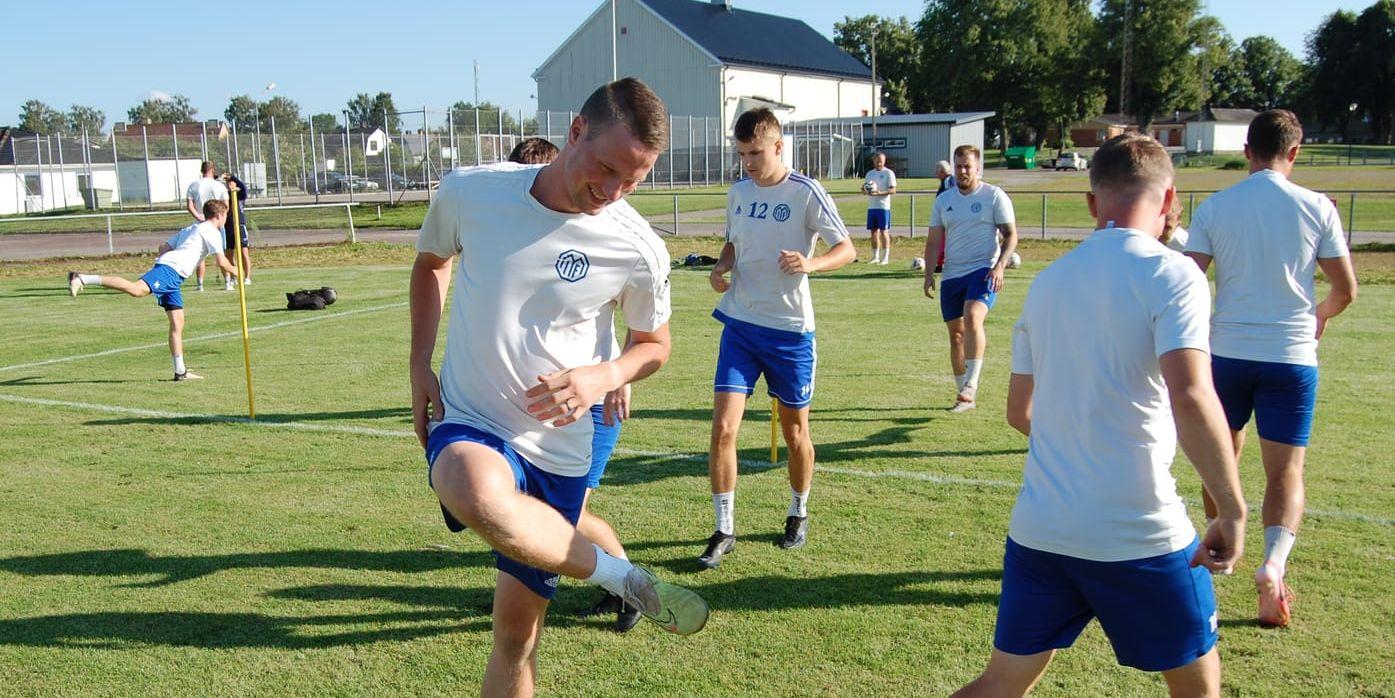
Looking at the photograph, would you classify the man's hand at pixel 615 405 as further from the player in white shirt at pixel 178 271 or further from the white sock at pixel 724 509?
the player in white shirt at pixel 178 271

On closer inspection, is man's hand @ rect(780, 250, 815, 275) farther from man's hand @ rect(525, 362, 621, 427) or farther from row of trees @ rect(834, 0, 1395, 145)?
row of trees @ rect(834, 0, 1395, 145)

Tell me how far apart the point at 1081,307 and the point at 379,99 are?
165 m

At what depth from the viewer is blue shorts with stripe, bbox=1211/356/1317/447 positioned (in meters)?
4.82

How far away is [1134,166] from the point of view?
298 centimetres

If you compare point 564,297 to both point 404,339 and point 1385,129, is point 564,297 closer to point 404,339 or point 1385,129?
point 404,339

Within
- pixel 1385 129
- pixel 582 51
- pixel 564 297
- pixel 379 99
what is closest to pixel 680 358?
pixel 564 297

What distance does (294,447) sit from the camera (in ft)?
27.2

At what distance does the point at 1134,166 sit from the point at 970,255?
644 centimetres

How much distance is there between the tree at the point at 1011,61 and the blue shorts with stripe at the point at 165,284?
9008 centimetres

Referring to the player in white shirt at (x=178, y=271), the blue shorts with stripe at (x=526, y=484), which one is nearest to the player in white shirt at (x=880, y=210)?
the player in white shirt at (x=178, y=271)

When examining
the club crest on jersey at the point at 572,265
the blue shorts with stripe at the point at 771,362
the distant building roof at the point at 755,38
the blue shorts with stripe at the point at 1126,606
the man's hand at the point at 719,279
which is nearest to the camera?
the blue shorts with stripe at the point at 1126,606

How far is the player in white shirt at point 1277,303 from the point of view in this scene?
4.80m

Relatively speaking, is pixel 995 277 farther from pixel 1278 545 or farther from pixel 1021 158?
pixel 1021 158

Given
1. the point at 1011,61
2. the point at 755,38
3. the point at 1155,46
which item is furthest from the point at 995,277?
the point at 1155,46
